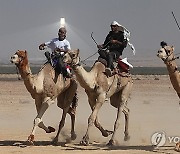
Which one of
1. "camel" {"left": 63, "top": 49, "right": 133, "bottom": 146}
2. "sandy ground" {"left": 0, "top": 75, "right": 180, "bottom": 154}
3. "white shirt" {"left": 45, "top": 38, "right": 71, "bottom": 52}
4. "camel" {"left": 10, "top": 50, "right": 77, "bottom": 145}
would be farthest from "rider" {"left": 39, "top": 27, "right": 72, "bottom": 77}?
"sandy ground" {"left": 0, "top": 75, "right": 180, "bottom": 154}

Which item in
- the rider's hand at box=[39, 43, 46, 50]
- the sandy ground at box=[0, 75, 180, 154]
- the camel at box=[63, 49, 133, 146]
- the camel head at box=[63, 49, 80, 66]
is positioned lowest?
the sandy ground at box=[0, 75, 180, 154]

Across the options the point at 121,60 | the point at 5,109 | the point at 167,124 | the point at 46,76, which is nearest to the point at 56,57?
the point at 46,76

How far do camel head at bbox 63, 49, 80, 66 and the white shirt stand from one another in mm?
906

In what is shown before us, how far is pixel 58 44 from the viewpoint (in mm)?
14570

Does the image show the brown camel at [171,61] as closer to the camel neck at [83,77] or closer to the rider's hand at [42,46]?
the camel neck at [83,77]

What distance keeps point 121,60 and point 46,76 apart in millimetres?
2378

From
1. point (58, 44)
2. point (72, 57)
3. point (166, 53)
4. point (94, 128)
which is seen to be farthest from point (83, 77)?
point (94, 128)

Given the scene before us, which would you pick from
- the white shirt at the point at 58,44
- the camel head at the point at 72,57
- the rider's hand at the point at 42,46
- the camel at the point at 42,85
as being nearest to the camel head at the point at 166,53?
the camel head at the point at 72,57

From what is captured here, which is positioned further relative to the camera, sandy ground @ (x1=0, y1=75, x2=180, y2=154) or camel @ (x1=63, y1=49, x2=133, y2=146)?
camel @ (x1=63, y1=49, x2=133, y2=146)

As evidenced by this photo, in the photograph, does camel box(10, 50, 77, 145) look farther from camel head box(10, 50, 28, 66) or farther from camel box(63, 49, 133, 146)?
camel box(63, 49, 133, 146)

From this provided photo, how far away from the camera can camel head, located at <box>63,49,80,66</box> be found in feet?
43.7

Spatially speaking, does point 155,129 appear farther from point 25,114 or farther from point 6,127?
point 25,114

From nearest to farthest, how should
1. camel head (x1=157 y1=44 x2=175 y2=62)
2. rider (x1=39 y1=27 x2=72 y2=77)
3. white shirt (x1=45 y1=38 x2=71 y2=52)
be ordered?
camel head (x1=157 y1=44 x2=175 y2=62), rider (x1=39 y1=27 x2=72 y2=77), white shirt (x1=45 y1=38 x2=71 y2=52)

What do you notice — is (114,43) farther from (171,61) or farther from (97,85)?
(171,61)
